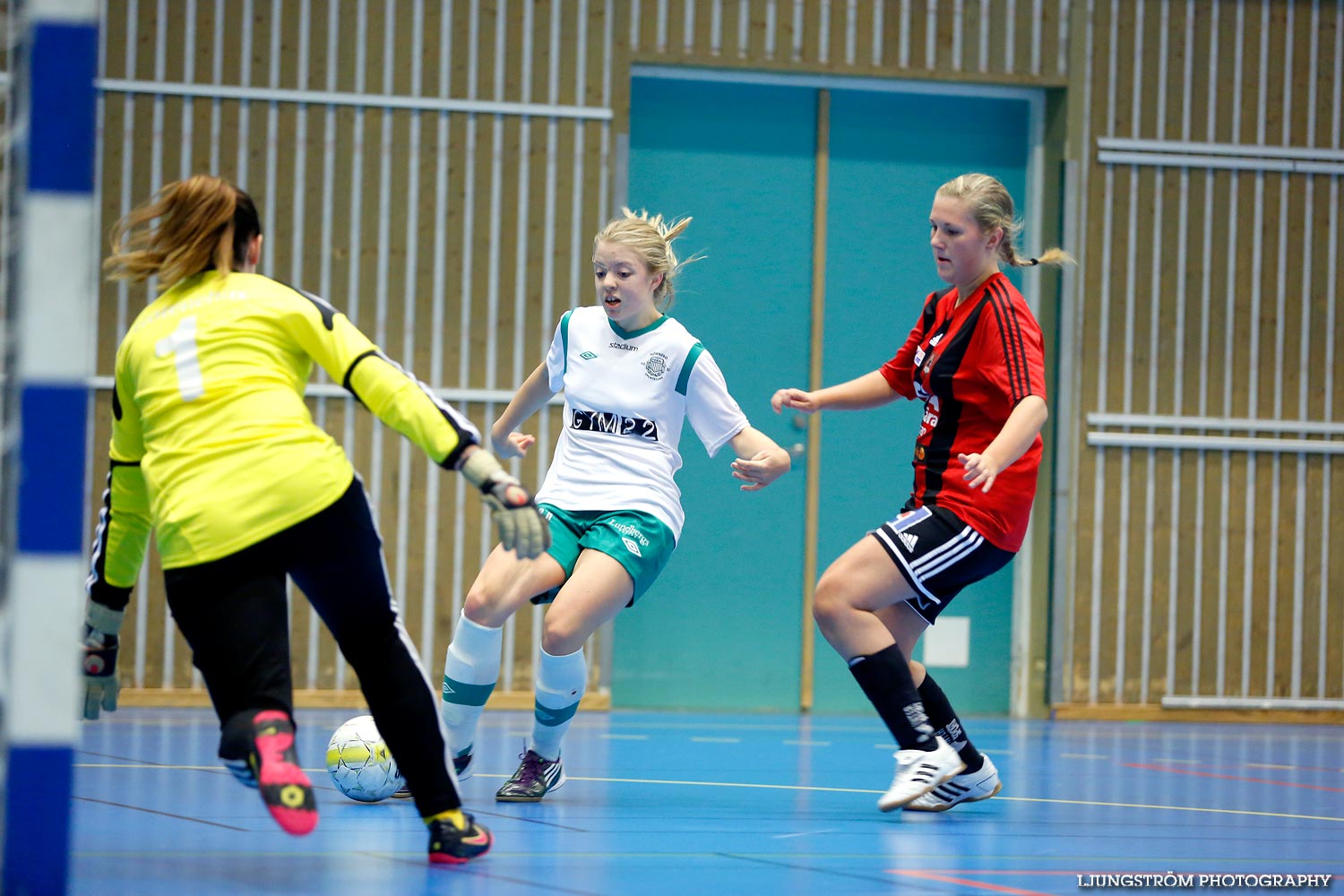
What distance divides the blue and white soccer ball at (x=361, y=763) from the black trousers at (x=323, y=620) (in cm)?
105

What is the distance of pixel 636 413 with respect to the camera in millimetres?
4531

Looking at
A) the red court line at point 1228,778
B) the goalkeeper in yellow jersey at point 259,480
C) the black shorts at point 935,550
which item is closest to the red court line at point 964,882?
the goalkeeper in yellow jersey at point 259,480

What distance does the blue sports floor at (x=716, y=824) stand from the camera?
310 centimetres

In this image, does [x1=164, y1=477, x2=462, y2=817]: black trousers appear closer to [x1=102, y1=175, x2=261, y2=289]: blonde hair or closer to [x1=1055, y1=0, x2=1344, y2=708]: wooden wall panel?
[x1=102, y1=175, x2=261, y2=289]: blonde hair

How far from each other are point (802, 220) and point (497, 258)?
1.90 metres

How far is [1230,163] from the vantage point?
9.34m

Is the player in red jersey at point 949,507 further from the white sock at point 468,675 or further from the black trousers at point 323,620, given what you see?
the black trousers at point 323,620

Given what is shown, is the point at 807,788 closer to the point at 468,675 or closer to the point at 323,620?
the point at 468,675

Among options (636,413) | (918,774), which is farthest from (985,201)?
(918,774)

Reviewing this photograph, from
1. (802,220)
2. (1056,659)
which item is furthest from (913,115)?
(1056,659)

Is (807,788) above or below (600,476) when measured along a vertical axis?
below

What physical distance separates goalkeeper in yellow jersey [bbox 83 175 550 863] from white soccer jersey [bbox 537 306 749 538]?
4.26 ft

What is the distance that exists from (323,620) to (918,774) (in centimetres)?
193

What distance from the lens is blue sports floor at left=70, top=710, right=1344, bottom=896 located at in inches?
122
